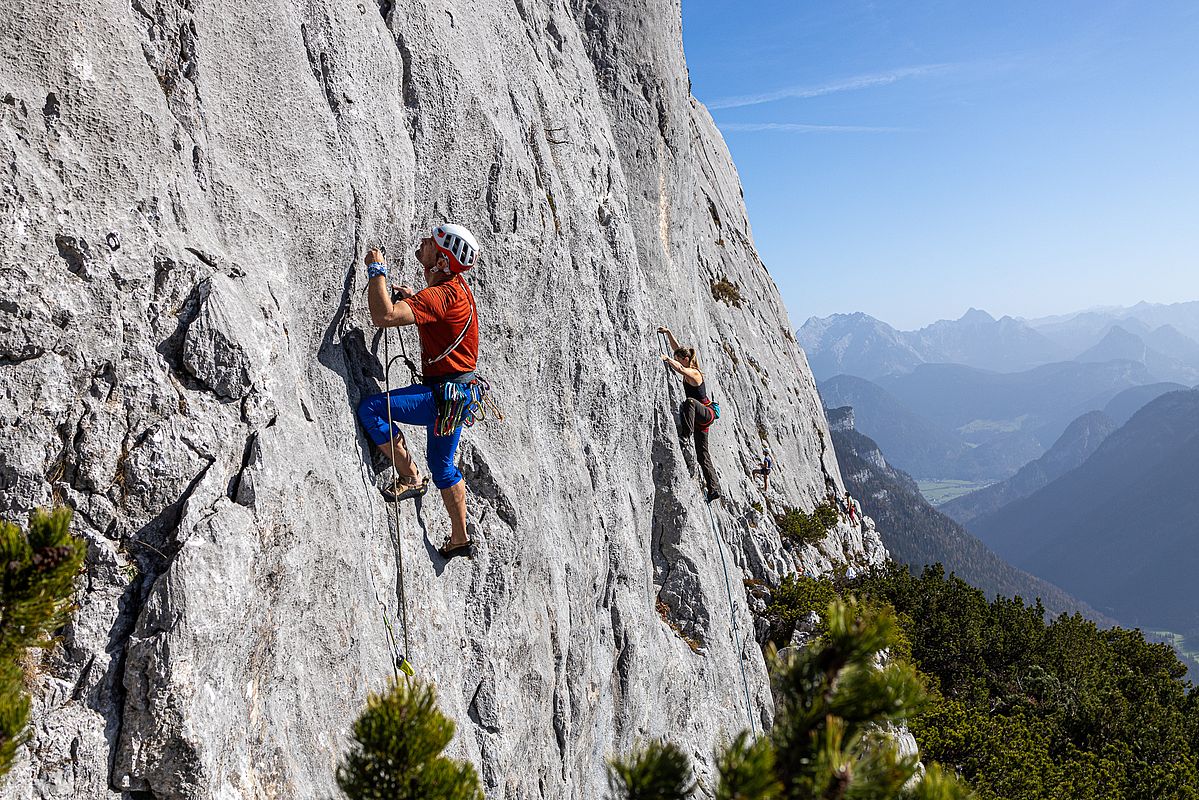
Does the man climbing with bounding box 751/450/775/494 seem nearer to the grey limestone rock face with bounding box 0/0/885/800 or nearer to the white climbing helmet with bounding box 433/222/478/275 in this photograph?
the grey limestone rock face with bounding box 0/0/885/800

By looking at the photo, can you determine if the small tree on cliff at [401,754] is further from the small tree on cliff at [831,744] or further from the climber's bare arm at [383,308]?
the climber's bare arm at [383,308]

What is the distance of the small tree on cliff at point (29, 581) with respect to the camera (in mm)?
3408

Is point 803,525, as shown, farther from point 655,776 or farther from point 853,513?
point 655,776

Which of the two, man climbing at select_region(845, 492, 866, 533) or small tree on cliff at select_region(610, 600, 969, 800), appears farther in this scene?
man climbing at select_region(845, 492, 866, 533)

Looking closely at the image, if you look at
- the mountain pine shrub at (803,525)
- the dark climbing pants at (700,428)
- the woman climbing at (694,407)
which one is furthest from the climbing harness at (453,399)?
the mountain pine shrub at (803,525)

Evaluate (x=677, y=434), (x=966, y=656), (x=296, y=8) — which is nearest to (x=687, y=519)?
(x=677, y=434)

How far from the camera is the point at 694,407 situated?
19.4m

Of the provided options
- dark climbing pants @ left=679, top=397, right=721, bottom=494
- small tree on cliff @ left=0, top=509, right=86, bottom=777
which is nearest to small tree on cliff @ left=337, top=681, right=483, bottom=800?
small tree on cliff @ left=0, top=509, right=86, bottom=777

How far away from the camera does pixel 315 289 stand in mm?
8047

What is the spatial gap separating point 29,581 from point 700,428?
57.5 feet

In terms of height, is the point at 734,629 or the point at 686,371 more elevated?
the point at 686,371

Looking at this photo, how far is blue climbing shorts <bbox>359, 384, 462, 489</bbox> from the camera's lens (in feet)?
27.8

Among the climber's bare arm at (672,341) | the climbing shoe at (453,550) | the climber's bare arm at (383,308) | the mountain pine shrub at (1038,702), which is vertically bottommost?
the mountain pine shrub at (1038,702)

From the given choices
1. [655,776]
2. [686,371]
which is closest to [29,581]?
[655,776]
